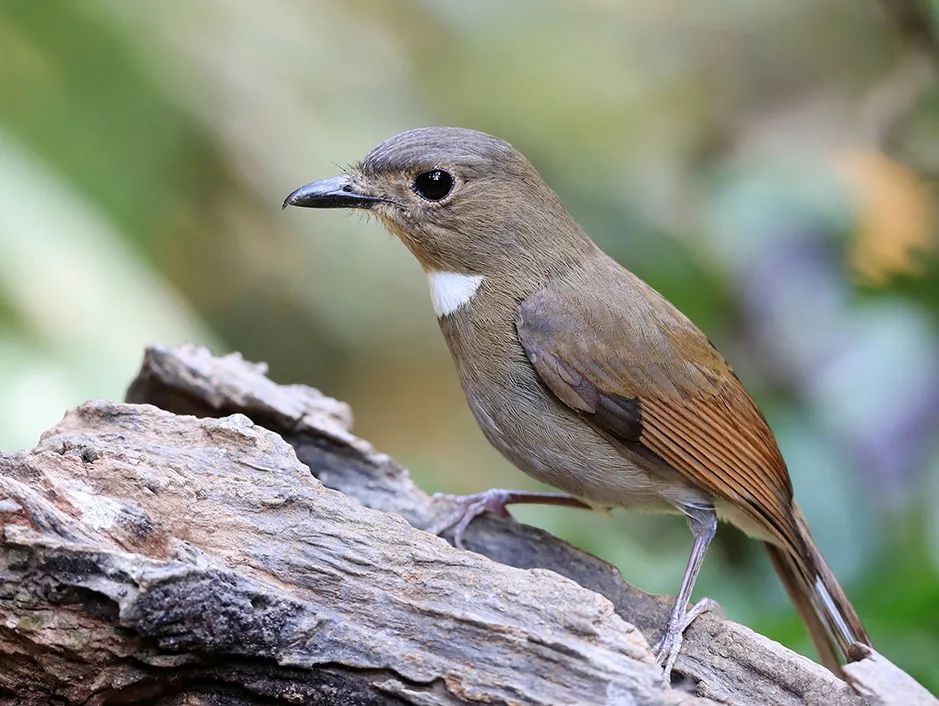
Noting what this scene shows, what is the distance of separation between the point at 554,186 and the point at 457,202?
230 centimetres

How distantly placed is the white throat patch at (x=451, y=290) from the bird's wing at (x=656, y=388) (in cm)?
20

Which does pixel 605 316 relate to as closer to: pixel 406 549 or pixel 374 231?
pixel 406 549

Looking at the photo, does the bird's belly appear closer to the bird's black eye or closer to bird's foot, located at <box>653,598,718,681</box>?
bird's foot, located at <box>653,598,718,681</box>

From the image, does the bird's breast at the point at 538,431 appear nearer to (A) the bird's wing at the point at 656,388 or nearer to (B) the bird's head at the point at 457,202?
(A) the bird's wing at the point at 656,388

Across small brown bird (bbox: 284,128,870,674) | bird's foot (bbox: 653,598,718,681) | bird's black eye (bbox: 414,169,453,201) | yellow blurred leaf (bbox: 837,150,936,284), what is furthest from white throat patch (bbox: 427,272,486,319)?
yellow blurred leaf (bbox: 837,150,936,284)

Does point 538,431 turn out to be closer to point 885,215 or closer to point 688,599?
point 688,599

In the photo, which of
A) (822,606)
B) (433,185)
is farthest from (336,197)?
(822,606)

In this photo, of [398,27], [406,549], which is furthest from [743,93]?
[406,549]

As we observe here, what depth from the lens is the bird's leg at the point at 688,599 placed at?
111 inches

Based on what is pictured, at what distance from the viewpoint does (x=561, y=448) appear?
10.5ft

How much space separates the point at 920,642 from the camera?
3797 millimetres

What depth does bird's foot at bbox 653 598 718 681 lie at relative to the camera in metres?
2.78

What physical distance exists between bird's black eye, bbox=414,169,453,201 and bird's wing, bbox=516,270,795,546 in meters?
0.46

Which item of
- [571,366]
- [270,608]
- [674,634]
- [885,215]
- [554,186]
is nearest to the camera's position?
[270,608]
